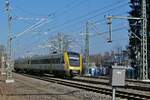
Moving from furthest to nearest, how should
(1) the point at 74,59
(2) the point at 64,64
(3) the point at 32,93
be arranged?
(1) the point at 74,59 < (2) the point at 64,64 < (3) the point at 32,93

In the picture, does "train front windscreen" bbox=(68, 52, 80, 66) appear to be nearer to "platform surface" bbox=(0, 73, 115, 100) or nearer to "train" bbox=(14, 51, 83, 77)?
"train" bbox=(14, 51, 83, 77)

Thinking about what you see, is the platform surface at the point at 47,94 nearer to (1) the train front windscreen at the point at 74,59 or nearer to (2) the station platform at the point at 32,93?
(2) the station platform at the point at 32,93

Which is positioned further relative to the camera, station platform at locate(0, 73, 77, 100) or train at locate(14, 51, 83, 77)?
train at locate(14, 51, 83, 77)

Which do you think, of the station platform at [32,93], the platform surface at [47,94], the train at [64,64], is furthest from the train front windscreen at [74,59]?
the platform surface at [47,94]

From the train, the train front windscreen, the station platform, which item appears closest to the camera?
the station platform

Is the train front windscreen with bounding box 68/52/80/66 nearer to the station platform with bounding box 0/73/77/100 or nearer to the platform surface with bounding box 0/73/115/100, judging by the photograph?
the station platform with bounding box 0/73/77/100

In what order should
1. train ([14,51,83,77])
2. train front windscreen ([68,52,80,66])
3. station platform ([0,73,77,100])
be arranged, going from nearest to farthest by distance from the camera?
station platform ([0,73,77,100])
train ([14,51,83,77])
train front windscreen ([68,52,80,66])

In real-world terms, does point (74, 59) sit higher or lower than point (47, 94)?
higher

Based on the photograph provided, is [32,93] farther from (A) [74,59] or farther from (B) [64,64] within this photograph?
(A) [74,59]

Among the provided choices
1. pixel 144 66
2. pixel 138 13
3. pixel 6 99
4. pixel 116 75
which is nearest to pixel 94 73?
pixel 138 13

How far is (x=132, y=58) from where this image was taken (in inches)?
2692

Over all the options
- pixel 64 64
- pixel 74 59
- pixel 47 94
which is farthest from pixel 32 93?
pixel 74 59

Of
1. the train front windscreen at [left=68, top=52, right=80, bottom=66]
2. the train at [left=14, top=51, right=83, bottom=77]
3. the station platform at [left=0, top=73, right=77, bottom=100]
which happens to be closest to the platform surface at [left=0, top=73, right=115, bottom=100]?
the station platform at [left=0, top=73, right=77, bottom=100]

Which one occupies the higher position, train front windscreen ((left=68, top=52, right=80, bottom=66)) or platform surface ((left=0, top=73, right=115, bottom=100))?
train front windscreen ((left=68, top=52, right=80, bottom=66))
